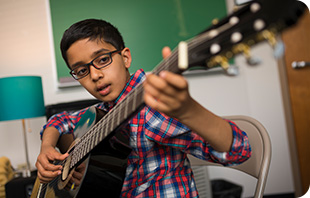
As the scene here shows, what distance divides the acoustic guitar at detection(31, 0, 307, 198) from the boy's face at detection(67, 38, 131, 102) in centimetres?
8

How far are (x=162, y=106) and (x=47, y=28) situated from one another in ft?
5.62

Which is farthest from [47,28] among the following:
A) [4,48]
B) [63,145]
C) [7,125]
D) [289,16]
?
[289,16]

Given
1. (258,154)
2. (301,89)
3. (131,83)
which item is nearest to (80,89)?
(131,83)

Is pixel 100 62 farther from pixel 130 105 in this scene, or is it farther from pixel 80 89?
pixel 80 89

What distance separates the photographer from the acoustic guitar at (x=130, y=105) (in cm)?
34

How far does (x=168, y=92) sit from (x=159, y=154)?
32 centimetres

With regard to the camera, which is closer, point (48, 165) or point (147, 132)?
point (147, 132)

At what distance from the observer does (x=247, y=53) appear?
358 mm

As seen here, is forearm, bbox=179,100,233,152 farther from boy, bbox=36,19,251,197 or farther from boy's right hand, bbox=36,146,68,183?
boy's right hand, bbox=36,146,68,183

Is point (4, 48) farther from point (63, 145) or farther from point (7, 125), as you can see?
point (63, 145)

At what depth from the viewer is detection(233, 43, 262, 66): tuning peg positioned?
35 centimetres

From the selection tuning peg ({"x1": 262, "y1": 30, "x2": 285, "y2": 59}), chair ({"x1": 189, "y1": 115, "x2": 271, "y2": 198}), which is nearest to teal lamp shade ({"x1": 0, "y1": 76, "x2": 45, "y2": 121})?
chair ({"x1": 189, "y1": 115, "x2": 271, "y2": 198})

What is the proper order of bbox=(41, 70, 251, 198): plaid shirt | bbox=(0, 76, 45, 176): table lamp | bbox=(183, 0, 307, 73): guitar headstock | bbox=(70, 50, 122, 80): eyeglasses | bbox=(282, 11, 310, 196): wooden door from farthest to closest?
bbox=(282, 11, 310, 196): wooden door, bbox=(0, 76, 45, 176): table lamp, bbox=(70, 50, 122, 80): eyeglasses, bbox=(41, 70, 251, 198): plaid shirt, bbox=(183, 0, 307, 73): guitar headstock

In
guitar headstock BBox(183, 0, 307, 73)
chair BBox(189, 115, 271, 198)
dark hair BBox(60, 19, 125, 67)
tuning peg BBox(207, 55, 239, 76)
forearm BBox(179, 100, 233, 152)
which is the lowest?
chair BBox(189, 115, 271, 198)
